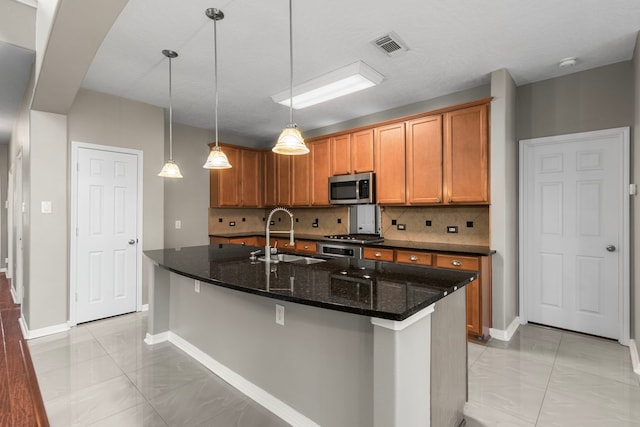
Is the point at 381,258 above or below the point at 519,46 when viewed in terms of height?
below

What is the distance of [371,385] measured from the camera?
1.58 meters

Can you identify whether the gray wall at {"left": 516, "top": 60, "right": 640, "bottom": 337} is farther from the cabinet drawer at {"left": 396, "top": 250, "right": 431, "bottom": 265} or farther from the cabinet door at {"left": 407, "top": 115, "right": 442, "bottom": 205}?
the cabinet drawer at {"left": 396, "top": 250, "right": 431, "bottom": 265}

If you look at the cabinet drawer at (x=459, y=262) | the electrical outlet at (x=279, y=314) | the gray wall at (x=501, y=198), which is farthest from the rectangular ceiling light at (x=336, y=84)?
the electrical outlet at (x=279, y=314)

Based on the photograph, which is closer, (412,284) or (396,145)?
(412,284)

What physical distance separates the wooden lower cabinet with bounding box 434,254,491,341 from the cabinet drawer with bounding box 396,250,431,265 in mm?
256

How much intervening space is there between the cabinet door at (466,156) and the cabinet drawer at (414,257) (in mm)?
744

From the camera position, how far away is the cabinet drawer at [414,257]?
353cm

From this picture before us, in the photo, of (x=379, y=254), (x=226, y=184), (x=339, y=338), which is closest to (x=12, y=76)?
(x=226, y=184)

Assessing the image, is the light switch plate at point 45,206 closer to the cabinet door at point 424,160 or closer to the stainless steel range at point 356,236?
the stainless steel range at point 356,236

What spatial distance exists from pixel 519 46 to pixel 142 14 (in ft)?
10.2

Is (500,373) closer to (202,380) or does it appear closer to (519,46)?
(202,380)

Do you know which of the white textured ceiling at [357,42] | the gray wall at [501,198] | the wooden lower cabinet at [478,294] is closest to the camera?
the white textured ceiling at [357,42]

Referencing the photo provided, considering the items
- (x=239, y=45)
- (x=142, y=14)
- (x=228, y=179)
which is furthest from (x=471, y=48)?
(x=228, y=179)

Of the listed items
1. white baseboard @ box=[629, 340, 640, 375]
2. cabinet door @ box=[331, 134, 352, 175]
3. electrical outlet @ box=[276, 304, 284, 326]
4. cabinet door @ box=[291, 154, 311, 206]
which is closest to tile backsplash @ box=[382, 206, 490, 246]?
cabinet door @ box=[331, 134, 352, 175]
